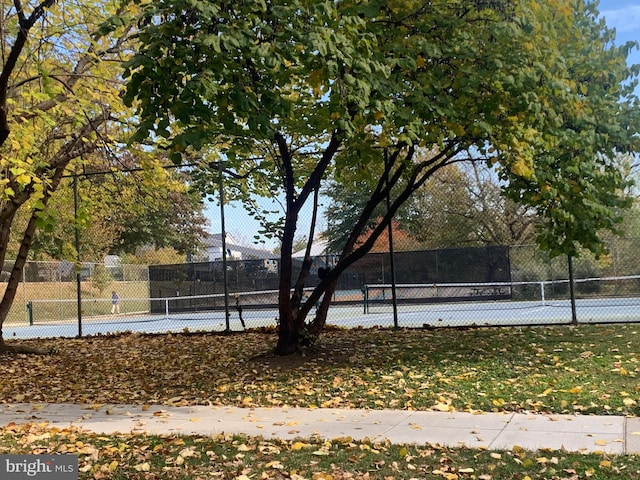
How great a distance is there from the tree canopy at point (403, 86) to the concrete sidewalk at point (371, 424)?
8.76 feet

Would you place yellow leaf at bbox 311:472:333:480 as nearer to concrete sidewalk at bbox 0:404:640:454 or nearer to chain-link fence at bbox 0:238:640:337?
concrete sidewalk at bbox 0:404:640:454

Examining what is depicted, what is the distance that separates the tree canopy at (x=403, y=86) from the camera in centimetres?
571

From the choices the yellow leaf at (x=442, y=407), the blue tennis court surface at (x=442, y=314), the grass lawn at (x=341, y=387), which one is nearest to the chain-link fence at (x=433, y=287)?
the blue tennis court surface at (x=442, y=314)

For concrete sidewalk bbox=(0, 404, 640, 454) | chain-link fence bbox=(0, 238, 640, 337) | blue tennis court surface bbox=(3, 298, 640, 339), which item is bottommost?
concrete sidewalk bbox=(0, 404, 640, 454)

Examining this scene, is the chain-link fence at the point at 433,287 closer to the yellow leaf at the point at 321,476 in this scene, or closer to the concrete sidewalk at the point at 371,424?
the concrete sidewalk at the point at 371,424

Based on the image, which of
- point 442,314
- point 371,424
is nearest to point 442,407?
point 371,424

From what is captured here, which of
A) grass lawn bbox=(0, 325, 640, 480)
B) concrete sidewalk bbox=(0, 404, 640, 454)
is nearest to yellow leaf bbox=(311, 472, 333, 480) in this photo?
grass lawn bbox=(0, 325, 640, 480)

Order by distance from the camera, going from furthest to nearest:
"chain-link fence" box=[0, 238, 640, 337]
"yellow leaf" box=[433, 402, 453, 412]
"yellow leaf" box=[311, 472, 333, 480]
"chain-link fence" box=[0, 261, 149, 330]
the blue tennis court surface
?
"chain-link fence" box=[0, 261, 149, 330] < "chain-link fence" box=[0, 238, 640, 337] < the blue tennis court surface < "yellow leaf" box=[433, 402, 453, 412] < "yellow leaf" box=[311, 472, 333, 480]

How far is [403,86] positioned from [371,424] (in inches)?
148

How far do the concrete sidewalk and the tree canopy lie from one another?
2.67 metres

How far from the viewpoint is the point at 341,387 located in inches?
287

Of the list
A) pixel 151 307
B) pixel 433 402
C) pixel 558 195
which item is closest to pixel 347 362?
pixel 433 402

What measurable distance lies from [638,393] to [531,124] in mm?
3271

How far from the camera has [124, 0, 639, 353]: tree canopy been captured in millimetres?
5715
